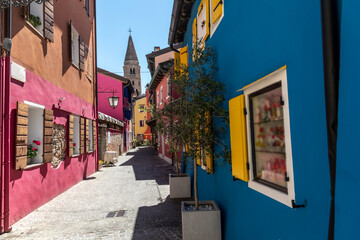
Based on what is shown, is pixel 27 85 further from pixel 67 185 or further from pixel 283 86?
pixel 283 86

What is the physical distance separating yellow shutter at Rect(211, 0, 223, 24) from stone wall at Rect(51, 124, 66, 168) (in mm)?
5795

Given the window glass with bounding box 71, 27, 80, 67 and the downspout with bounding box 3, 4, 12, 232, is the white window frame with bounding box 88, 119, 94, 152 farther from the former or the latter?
the downspout with bounding box 3, 4, 12, 232

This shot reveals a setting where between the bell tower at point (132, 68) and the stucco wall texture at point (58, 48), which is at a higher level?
the bell tower at point (132, 68)

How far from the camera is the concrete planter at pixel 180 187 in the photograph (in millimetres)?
7363

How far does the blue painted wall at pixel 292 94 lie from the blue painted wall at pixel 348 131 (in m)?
0.19

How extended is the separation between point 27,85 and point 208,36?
4.25 meters

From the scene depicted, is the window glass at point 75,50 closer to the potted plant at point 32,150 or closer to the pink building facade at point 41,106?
the pink building facade at point 41,106

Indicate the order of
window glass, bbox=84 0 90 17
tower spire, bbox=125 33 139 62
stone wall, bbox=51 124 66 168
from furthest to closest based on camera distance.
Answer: tower spire, bbox=125 33 139 62 < window glass, bbox=84 0 90 17 < stone wall, bbox=51 124 66 168

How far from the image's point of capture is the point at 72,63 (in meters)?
9.18

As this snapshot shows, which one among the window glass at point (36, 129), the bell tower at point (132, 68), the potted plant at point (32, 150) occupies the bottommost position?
the potted plant at point (32, 150)

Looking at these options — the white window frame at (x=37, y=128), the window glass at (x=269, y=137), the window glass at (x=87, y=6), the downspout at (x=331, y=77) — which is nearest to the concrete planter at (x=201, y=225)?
the window glass at (x=269, y=137)

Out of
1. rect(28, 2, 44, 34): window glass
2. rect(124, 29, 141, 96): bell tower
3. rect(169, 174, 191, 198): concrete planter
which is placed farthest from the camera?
rect(124, 29, 141, 96): bell tower

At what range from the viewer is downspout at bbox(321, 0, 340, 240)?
5.37ft

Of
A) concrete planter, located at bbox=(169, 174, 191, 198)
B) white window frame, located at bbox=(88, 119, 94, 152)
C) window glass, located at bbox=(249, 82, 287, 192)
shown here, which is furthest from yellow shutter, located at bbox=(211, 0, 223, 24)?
white window frame, located at bbox=(88, 119, 94, 152)
